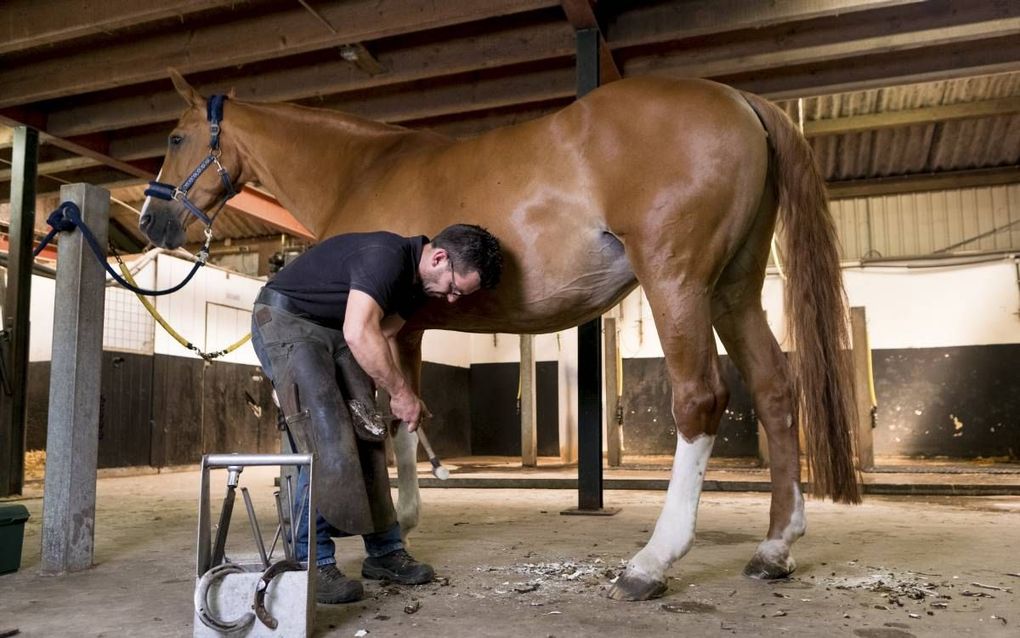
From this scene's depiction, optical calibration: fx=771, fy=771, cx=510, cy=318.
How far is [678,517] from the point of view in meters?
2.35

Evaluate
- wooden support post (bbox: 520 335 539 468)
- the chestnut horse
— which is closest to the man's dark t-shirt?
the chestnut horse

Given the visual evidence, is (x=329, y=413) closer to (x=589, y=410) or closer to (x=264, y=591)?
(x=264, y=591)

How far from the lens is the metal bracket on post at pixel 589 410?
4.31m

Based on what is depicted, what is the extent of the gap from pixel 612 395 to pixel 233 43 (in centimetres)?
472

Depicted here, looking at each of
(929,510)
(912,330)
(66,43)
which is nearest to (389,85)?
(66,43)

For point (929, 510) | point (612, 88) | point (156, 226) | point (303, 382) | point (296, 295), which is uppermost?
point (612, 88)

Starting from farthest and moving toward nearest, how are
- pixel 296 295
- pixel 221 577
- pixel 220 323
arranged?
1. pixel 220 323
2. pixel 296 295
3. pixel 221 577

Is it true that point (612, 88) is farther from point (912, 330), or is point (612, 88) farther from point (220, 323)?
point (912, 330)

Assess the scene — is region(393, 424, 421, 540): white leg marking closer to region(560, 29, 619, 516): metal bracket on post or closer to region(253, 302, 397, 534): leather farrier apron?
region(253, 302, 397, 534): leather farrier apron

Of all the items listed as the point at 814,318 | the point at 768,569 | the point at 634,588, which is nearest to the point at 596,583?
the point at 634,588

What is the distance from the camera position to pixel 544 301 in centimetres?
272

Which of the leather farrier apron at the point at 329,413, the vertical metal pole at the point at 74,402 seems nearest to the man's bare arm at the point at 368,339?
the leather farrier apron at the point at 329,413

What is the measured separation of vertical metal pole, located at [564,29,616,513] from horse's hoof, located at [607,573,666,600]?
2015 mm

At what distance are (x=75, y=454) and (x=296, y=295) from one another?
114 cm
